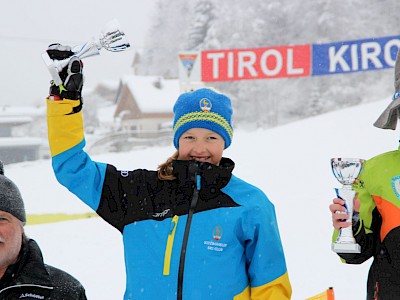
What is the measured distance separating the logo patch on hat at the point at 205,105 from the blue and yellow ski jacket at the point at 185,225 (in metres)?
0.26

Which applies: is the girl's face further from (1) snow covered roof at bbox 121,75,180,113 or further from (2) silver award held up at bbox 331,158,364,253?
(1) snow covered roof at bbox 121,75,180,113

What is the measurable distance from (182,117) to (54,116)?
54 centimetres

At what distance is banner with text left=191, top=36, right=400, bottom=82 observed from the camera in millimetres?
11898

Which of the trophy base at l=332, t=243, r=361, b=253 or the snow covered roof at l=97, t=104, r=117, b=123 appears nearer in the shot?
the trophy base at l=332, t=243, r=361, b=253

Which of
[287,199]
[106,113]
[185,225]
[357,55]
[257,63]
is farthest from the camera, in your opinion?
[106,113]

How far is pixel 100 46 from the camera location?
2.05 m

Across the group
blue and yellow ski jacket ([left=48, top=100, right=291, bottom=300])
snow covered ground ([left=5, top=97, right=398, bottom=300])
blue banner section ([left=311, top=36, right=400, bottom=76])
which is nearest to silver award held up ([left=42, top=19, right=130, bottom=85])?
blue and yellow ski jacket ([left=48, top=100, right=291, bottom=300])

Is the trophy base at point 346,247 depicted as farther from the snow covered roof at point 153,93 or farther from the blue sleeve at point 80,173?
the snow covered roof at point 153,93

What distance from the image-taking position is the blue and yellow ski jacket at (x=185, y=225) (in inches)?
85.8

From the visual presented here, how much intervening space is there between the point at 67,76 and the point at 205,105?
608 millimetres

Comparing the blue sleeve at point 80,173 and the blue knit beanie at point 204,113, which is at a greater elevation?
the blue knit beanie at point 204,113

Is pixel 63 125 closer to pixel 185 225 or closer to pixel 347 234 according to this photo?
pixel 185 225

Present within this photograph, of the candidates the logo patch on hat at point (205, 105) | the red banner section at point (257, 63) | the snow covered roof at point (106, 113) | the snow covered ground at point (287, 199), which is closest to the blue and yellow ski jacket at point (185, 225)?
the logo patch on hat at point (205, 105)

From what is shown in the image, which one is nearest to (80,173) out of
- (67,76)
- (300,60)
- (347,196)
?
(67,76)
